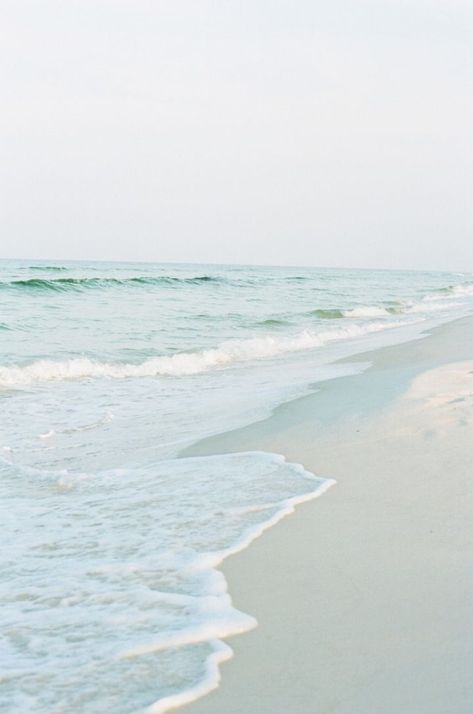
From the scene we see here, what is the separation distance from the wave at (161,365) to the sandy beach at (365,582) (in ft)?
16.4

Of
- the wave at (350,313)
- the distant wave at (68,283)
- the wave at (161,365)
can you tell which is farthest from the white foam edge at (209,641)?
the distant wave at (68,283)

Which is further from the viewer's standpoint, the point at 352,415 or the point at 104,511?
the point at 352,415

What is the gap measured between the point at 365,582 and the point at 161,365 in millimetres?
8010

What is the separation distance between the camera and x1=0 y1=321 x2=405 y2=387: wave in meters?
9.47

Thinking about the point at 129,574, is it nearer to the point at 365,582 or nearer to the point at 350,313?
the point at 365,582

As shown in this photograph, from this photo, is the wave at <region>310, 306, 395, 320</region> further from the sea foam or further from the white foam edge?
the white foam edge

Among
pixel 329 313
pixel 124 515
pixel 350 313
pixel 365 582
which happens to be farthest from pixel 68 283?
pixel 365 582

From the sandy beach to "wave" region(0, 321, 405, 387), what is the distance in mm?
5014

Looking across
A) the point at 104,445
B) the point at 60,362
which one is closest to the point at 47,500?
the point at 104,445

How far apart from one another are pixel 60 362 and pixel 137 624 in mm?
7944

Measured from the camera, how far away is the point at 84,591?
2.61m

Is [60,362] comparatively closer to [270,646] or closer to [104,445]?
[104,445]

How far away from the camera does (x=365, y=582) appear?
2467 mm

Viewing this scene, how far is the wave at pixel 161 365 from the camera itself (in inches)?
373
